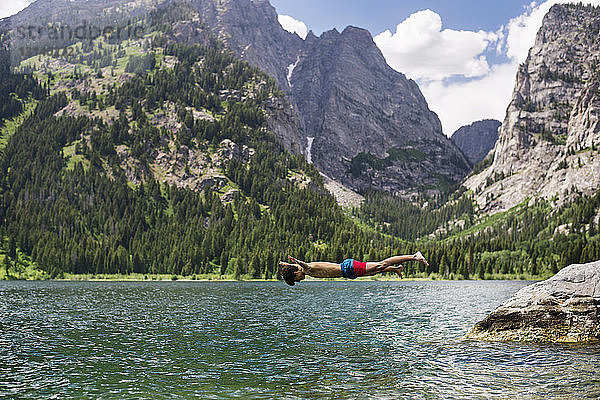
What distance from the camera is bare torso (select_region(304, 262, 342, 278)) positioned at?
22906 mm

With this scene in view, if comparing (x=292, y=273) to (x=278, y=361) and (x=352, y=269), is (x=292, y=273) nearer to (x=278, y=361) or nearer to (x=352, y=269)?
(x=352, y=269)

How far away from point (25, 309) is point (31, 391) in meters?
54.7

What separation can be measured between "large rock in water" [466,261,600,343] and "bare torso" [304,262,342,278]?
967 inches

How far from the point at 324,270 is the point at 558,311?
84.5 ft

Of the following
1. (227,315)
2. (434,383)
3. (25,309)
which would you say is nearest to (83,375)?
(434,383)

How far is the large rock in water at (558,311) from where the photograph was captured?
38625 mm

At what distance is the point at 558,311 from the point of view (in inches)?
1551

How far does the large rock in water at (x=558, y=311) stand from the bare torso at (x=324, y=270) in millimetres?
24569

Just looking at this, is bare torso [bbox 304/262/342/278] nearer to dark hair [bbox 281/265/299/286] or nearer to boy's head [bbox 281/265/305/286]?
boy's head [bbox 281/265/305/286]

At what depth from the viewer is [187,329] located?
178ft

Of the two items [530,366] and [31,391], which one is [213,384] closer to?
[31,391]

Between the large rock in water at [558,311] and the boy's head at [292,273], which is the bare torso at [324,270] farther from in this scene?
the large rock in water at [558,311]

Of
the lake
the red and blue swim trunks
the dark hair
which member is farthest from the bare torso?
the lake

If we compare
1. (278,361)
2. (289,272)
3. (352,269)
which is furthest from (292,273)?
(278,361)
